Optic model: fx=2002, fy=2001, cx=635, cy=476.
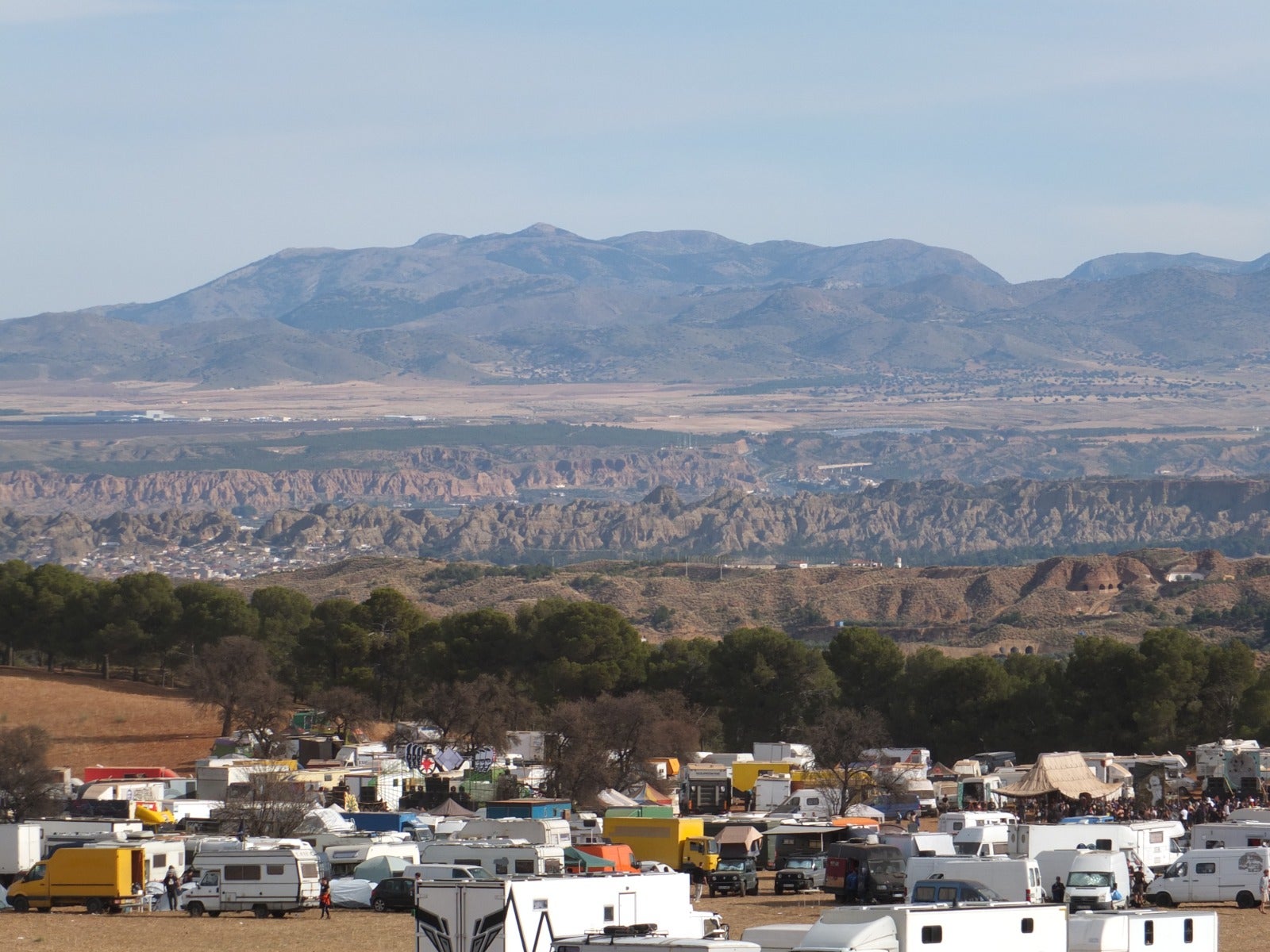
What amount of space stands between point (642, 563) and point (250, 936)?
409 ft

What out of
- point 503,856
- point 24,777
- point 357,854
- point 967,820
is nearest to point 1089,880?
point 503,856

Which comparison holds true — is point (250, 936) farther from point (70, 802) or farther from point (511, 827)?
point (70, 802)

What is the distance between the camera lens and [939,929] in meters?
17.7

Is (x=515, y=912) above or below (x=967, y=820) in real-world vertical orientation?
above

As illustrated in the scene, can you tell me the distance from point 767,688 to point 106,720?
20.3 metres

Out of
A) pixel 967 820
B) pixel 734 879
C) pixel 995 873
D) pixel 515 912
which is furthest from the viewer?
pixel 967 820

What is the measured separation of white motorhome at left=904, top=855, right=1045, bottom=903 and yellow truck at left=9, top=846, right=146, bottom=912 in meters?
11.6

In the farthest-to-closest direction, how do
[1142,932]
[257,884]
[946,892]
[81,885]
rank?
[81,885] < [257,884] < [946,892] < [1142,932]

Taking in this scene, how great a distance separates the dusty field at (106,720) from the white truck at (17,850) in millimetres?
20872

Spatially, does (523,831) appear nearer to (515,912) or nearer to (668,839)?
(668,839)

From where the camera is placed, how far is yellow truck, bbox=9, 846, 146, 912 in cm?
2958

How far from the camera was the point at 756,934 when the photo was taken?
18.1m

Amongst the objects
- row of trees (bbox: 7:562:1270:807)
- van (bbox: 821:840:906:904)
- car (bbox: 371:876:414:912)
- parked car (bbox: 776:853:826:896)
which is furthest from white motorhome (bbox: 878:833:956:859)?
row of trees (bbox: 7:562:1270:807)

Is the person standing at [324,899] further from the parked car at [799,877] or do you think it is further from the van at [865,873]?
the parked car at [799,877]
